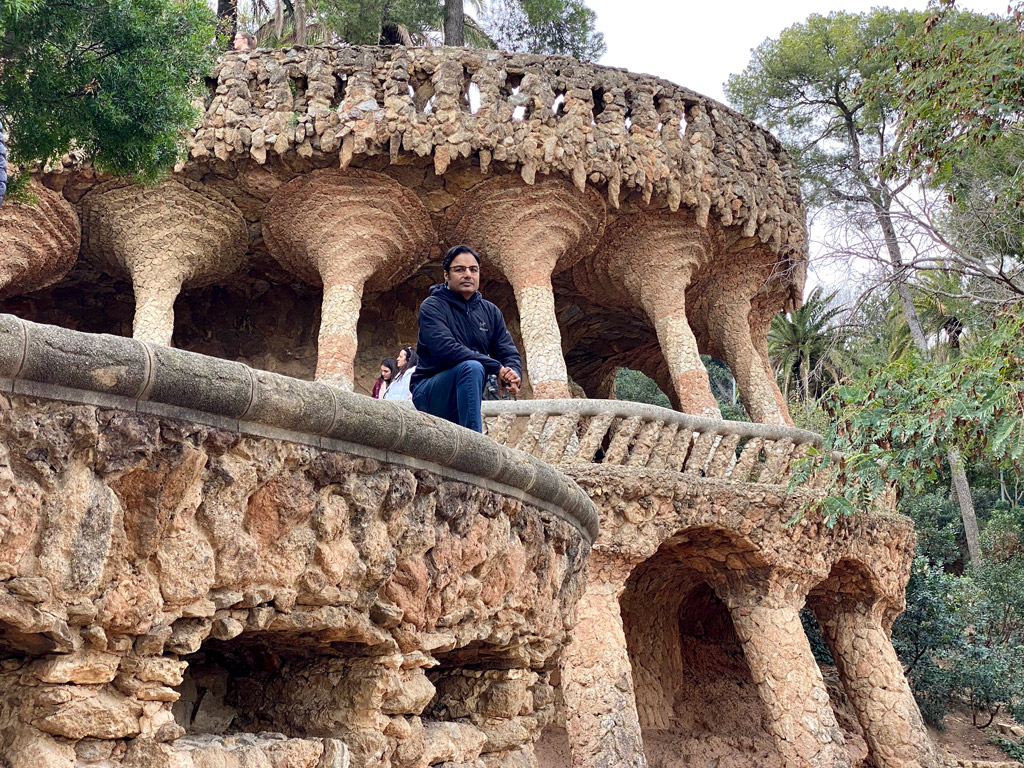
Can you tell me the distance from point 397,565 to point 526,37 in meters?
13.8

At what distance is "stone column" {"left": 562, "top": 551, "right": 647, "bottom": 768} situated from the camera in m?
6.90

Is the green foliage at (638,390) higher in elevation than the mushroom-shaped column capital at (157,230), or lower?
higher

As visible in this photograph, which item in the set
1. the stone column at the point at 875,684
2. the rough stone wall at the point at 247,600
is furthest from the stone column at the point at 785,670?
the rough stone wall at the point at 247,600

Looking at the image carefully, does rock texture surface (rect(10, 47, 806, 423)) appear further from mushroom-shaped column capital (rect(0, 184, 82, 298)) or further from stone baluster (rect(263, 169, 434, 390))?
mushroom-shaped column capital (rect(0, 184, 82, 298))

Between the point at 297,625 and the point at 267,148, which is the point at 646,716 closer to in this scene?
the point at 267,148

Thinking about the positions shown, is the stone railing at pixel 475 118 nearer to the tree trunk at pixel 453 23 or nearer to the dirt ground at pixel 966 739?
the tree trunk at pixel 453 23

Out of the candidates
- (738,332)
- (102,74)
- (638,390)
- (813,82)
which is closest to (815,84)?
(813,82)

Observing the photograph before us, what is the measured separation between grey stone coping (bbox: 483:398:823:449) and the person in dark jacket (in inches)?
117

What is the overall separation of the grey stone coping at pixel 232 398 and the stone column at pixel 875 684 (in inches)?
245

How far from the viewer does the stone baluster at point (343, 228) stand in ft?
29.2

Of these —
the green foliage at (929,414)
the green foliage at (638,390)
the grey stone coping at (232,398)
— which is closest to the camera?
the grey stone coping at (232,398)

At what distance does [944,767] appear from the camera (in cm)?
872

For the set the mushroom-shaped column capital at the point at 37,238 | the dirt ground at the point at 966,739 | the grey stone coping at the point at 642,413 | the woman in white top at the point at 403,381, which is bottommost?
the dirt ground at the point at 966,739

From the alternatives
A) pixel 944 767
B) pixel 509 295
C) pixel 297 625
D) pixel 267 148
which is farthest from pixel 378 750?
pixel 509 295
